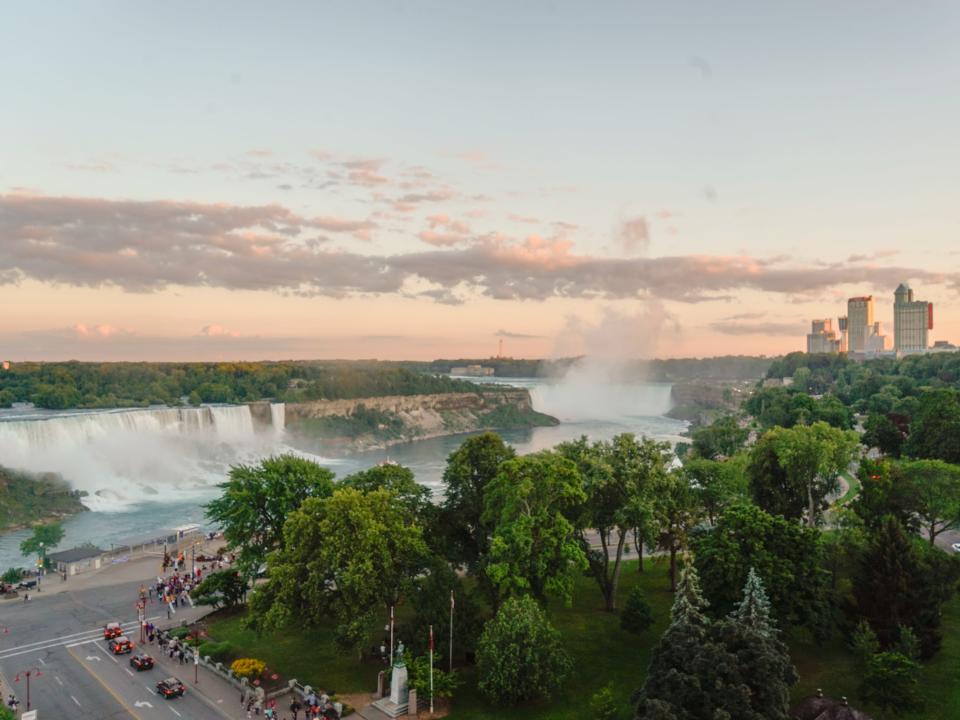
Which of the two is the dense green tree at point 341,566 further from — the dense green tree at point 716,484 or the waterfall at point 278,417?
the waterfall at point 278,417

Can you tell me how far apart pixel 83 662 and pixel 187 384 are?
391 feet

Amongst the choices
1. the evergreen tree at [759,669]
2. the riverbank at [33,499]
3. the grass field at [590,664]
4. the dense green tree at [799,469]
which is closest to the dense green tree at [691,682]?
the evergreen tree at [759,669]

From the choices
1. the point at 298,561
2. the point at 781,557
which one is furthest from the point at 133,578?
the point at 781,557

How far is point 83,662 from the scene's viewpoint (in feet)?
103

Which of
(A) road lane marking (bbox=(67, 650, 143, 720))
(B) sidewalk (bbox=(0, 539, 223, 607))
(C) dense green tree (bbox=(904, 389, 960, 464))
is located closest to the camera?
(A) road lane marking (bbox=(67, 650, 143, 720))

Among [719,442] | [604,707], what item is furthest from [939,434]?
[604,707]

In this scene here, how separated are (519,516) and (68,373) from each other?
416ft

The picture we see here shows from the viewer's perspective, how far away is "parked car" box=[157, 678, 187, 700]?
1093 inches


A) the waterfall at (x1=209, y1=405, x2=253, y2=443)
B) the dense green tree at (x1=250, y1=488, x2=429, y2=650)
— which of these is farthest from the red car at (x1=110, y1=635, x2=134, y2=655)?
the waterfall at (x1=209, y1=405, x2=253, y2=443)

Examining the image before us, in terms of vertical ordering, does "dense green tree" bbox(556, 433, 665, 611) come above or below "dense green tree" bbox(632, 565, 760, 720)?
above

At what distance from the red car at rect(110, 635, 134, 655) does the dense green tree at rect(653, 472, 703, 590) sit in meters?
24.7

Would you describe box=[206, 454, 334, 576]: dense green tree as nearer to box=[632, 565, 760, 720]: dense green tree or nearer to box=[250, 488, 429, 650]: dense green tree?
box=[250, 488, 429, 650]: dense green tree

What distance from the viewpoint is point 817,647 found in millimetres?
29359

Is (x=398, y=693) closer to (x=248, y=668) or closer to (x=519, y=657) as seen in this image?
(x=519, y=657)
